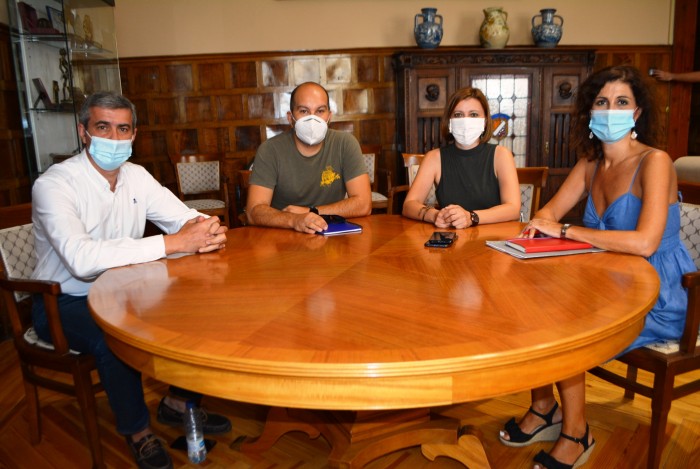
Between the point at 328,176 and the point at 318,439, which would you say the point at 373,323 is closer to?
the point at 318,439

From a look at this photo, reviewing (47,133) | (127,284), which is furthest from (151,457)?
(47,133)

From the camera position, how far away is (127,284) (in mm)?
1445

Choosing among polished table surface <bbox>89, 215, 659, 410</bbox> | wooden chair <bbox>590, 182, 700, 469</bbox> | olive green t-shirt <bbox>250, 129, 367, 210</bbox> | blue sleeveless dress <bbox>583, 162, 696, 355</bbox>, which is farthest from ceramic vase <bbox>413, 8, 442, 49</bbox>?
wooden chair <bbox>590, 182, 700, 469</bbox>

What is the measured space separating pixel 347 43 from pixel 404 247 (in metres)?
3.61

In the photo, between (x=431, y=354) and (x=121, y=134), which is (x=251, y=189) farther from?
(x=431, y=354)

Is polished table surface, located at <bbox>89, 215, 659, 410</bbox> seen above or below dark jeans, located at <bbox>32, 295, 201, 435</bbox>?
above

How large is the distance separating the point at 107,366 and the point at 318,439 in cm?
79

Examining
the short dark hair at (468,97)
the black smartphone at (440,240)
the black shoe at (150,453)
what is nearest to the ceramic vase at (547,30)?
the short dark hair at (468,97)

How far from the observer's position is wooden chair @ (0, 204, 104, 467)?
169 centimetres

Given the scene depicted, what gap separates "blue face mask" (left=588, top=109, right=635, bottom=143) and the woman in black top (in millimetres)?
466

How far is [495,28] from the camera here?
183 inches

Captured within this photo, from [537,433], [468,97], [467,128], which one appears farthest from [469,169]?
[537,433]

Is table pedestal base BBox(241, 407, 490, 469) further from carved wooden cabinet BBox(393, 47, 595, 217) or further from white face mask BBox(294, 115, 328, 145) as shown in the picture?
carved wooden cabinet BBox(393, 47, 595, 217)

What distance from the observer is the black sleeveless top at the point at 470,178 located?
7.77 feet
